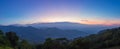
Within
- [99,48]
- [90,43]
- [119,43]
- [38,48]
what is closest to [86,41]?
[90,43]

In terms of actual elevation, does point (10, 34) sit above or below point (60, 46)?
above

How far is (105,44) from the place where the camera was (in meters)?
69.3

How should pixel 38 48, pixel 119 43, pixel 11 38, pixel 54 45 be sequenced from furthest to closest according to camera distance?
pixel 38 48, pixel 54 45, pixel 11 38, pixel 119 43

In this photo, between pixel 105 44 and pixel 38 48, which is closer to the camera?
pixel 105 44

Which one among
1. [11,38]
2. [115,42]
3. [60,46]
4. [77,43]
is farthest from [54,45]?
[115,42]

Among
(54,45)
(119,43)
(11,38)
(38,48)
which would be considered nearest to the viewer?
(119,43)

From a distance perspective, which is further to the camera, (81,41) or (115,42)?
(81,41)

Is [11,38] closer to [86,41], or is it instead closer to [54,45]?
[54,45]

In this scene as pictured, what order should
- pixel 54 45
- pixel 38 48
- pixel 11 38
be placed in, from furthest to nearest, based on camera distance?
pixel 38 48 → pixel 54 45 → pixel 11 38

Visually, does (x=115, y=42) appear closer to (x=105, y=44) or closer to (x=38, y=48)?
(x=105, y=44)

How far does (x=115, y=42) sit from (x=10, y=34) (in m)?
36.7

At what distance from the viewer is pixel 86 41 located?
254 feet

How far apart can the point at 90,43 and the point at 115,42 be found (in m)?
12.3

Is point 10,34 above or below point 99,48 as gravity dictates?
above
